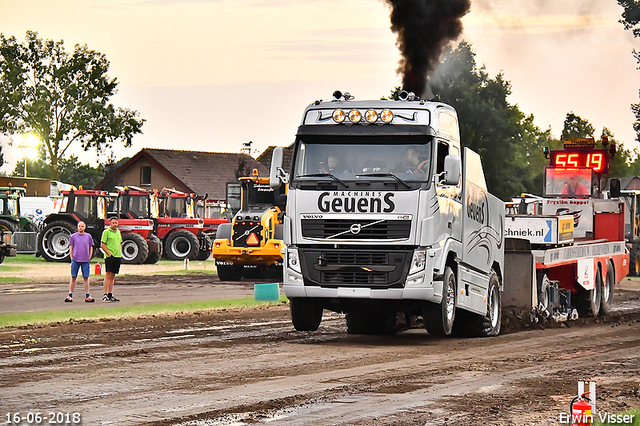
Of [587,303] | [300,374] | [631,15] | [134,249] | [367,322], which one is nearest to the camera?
[300,374]

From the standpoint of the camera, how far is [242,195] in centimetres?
3328

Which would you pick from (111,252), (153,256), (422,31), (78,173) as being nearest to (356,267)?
(111,252)

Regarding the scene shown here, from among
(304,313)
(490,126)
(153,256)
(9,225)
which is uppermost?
(490,126)

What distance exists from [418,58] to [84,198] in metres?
19.5

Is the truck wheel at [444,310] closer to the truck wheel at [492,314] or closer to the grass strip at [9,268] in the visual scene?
the truck wheel at [492,314]

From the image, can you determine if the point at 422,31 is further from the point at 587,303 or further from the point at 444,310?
the point at 444,310

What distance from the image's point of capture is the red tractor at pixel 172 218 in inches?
1662

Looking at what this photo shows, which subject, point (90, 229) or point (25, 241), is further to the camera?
point (25, 241)

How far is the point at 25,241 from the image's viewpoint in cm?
4325

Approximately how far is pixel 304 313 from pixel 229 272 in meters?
16.8

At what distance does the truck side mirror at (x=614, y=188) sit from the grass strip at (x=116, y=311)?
8671 mm

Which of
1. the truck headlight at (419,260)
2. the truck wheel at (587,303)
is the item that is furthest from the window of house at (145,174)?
the truck headlight at (419,260)

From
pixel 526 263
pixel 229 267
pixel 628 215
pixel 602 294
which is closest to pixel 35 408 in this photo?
pixel 526 263

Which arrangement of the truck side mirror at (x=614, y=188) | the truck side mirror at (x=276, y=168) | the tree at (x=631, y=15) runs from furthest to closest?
the tree at (x=631, y=15) → the truck side mirror at (x=614, y=188) → the truck side mirror at (x=276, y=168)
